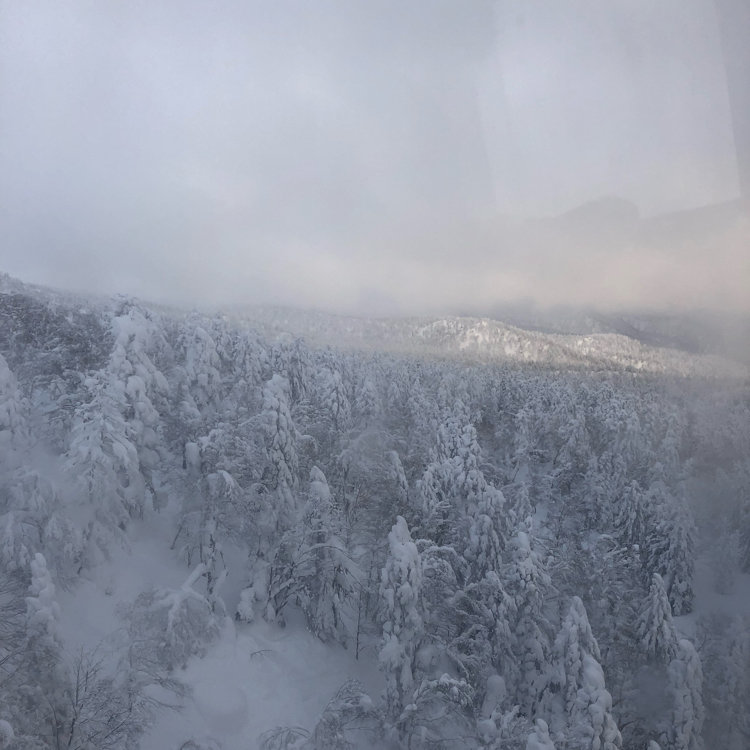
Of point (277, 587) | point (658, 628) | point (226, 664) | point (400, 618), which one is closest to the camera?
point (400, 618)

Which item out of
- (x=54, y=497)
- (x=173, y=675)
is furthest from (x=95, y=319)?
(x=173, y=675)

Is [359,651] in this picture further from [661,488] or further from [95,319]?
[661,488]

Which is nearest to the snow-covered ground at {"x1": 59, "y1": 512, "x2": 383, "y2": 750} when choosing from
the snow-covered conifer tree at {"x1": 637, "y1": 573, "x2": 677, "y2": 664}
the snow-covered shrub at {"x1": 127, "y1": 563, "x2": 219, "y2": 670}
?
the snow-covered shrub at {"x1": 127, "y1": 563, "x2": 219, "y2": 670}

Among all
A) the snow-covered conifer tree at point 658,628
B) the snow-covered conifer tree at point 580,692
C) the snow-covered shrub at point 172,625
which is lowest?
the snow-covered conifer tree at point 658,628

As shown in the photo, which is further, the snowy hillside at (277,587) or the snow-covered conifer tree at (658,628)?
the snow-covered conifer tree at (658,628)

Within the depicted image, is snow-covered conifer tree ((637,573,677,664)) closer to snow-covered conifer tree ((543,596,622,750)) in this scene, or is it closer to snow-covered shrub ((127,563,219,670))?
snow-covered conifer tree ((543,596,622,750))

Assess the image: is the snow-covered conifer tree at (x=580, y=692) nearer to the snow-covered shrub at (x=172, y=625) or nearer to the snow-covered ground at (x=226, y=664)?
the snow-covered ground at (x=226, y=664)

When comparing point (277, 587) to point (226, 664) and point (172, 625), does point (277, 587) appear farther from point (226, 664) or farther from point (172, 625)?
point (172, 625)

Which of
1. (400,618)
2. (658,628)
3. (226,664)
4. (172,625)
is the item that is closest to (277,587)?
(226,664)

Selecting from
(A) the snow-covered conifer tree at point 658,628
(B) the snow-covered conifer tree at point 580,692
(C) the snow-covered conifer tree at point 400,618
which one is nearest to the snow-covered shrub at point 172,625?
(C) the snow-covered conifer tree at point 400,618
